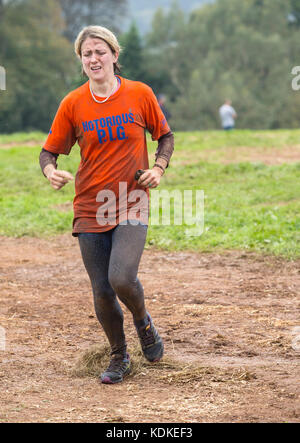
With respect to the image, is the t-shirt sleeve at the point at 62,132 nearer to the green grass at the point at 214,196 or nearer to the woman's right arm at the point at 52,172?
the woman's right arm at the point at 52,172

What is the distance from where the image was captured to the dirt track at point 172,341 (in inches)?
166

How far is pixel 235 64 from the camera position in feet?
188

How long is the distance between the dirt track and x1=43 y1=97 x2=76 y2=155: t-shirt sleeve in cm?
156

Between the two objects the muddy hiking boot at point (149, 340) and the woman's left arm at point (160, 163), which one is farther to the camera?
the muddy hiking boot at point (149, 340)

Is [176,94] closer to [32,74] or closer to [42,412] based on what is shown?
[32,74]

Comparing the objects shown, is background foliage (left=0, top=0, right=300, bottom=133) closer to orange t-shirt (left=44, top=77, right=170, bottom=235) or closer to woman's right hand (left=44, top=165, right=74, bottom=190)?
orange t-shirt (left=44, top=77, right=170, bottom=235)

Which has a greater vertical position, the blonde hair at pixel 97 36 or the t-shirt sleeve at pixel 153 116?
the blonde hair at pixel 97 36

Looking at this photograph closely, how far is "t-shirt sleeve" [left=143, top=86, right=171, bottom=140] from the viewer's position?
4.69 metres

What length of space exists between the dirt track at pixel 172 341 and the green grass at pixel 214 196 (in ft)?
2.00

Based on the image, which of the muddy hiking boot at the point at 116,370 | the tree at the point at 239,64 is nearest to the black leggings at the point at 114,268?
the muddy hiking boot at the point at 116,370

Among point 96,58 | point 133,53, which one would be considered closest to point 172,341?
point 96,58

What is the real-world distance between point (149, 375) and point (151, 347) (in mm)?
207

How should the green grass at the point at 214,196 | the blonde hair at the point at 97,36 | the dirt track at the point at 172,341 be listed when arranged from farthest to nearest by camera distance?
the green grass at the point at 214,196, the blonde hair at the point at 97,36, the dirt track at the point at 172,341

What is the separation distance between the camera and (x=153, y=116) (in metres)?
4.73
